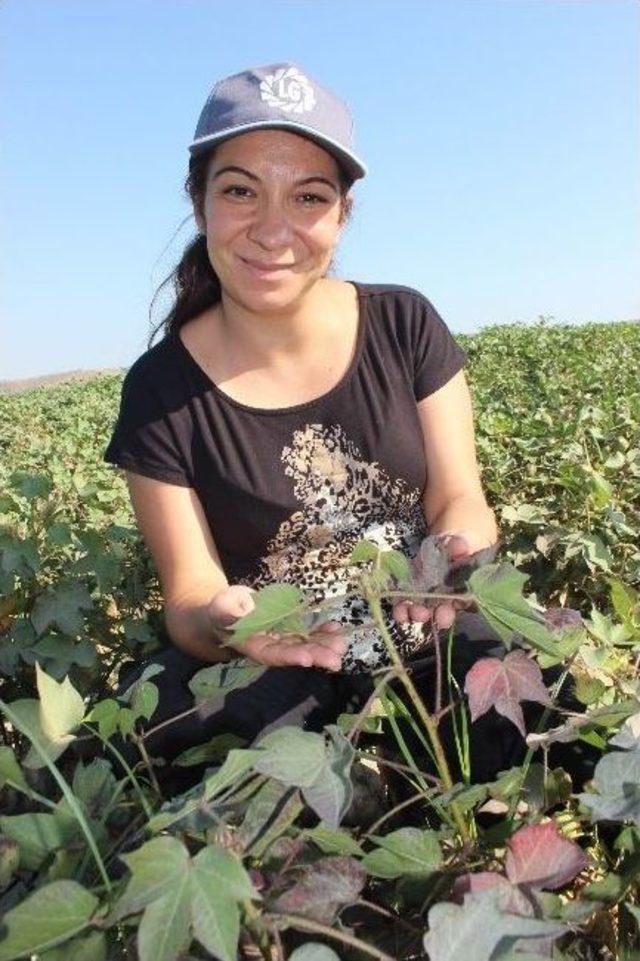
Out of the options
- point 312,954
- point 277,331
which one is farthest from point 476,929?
point 277,331

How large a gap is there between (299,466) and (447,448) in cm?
28

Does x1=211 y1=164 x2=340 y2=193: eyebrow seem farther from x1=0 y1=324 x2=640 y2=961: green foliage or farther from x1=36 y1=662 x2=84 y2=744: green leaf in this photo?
x1=36 y1=662 x2=84 y2=744: green leaf

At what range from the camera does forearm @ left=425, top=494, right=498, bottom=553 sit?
5.46 ft

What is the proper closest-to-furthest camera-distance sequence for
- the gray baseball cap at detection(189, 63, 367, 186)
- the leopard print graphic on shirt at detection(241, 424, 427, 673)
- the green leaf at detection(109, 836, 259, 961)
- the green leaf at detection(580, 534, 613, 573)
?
the green leaf at detection(109, 836, 259, 961), the gray baseball cap at detection(189, 63, 367, 186), the leopard print graphic on shirt at detection(241, 424, 427, 673), the green leaf at detection(580, 534, 613, 573)

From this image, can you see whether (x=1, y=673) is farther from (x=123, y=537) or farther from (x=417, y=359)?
(x=417, y=359)

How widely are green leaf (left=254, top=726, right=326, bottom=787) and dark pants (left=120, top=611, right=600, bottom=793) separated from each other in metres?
0.63

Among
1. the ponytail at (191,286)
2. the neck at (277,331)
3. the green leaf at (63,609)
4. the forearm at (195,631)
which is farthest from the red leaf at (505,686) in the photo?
the green leaf at (63,609)

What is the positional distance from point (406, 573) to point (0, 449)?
32.3 feet

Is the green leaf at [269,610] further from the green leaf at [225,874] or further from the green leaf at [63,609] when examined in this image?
the green leaf at [63,609]

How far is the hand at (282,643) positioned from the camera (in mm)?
890

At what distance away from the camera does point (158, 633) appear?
2324mm

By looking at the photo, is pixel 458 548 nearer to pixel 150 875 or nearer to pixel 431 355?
pixel 150 875

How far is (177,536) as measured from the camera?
1.75m

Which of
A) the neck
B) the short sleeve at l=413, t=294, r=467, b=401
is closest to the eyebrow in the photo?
the neck
